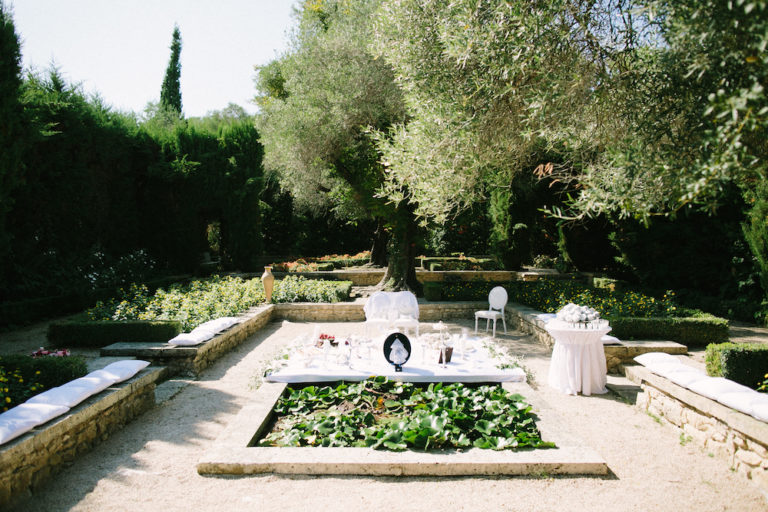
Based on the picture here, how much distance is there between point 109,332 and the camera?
730 cm

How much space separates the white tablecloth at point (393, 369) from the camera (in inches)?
218

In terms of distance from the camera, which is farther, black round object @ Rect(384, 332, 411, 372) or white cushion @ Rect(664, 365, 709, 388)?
black round object @ Rect(384, 332, 411, 372)

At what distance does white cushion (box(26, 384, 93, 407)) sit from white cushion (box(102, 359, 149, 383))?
50cm

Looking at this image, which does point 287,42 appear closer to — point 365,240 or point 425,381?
point 365,240

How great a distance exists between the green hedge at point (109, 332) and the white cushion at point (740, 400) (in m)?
6.73

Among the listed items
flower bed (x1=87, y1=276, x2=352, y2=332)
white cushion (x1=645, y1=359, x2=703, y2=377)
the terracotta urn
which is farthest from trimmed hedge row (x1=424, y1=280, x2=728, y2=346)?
the terracotta urn

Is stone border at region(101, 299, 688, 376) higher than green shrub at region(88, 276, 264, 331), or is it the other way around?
green shrub at region(88, 276, 264, 331)

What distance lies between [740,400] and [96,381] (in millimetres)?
5614

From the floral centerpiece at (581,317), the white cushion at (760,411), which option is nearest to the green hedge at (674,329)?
the floral centerpiece at (581,317)

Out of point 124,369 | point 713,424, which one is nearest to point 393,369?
point 124,369

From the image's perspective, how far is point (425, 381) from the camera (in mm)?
5516

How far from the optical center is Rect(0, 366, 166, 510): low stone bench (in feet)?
10.7

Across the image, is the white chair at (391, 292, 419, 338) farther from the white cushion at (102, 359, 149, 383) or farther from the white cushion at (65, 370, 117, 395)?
the white cushion at (65, 370, 117, 395)

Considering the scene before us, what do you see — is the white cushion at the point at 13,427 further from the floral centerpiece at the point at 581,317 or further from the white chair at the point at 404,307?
the white chair at the point at 404,307
